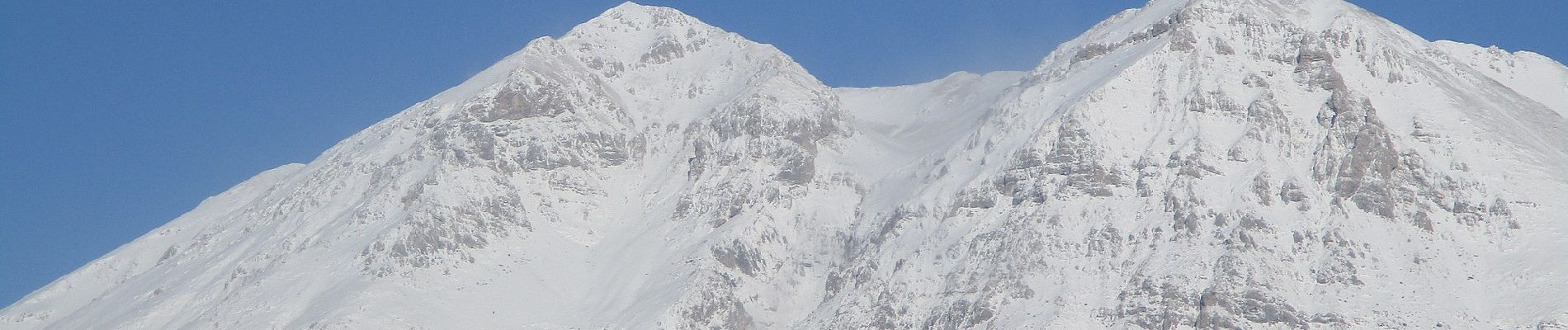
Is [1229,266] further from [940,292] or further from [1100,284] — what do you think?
[940,292]

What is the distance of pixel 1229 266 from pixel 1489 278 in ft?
64.9

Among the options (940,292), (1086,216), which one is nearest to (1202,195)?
(1086,216)

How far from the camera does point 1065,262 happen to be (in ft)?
634

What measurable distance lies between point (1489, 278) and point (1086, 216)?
30.8 m

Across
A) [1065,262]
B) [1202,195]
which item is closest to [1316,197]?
[1202,195]

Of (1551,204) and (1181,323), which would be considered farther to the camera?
(1551,204)

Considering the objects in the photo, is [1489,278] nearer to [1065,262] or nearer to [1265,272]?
[1265,272]

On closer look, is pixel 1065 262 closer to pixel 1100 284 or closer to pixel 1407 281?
pixel 1100 284

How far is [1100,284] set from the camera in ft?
624

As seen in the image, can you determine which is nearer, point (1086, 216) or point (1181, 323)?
point (1181, 323)

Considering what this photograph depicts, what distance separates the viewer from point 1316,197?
197 metres

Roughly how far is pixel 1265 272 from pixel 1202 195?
37.5 feet

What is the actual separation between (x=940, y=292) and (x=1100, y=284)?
12669 mm

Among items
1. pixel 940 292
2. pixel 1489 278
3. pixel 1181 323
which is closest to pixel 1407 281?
pixel 1489 278
